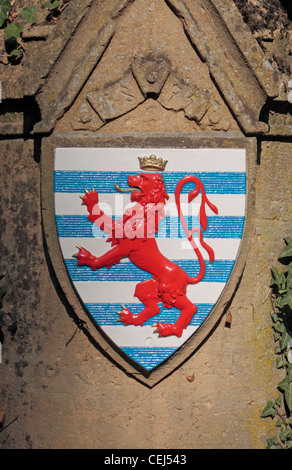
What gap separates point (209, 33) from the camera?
10.9ft

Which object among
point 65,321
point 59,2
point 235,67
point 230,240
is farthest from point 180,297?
point 59,2

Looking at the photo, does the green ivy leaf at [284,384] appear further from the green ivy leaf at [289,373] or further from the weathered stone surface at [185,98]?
the weathered stone surface at [185,98]

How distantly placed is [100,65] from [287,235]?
1386 millimetres

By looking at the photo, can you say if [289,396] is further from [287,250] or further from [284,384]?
[287,250]

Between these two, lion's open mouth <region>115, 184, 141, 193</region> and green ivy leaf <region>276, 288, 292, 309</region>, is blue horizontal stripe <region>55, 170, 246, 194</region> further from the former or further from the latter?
green ivy leaf <region>276, 288, 292, 309</region>

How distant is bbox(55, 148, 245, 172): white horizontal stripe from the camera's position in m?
3.23

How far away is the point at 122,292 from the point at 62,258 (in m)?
0.37

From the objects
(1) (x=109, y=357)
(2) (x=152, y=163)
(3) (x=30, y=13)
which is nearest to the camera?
(2) (x=152, y=163)

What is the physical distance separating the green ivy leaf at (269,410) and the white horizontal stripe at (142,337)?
0.62m

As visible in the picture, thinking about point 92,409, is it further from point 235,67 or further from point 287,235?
point 235,67

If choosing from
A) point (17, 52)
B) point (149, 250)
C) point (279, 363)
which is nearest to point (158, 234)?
point (149, 250)

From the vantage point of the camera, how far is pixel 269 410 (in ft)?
11.2

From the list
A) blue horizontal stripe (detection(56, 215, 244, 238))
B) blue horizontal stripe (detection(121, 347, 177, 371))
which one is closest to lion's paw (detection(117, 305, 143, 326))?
blue horizontal stripe (detection(121, 347, 177, 371))

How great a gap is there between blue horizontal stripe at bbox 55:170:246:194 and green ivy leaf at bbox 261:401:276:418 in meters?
1.18
